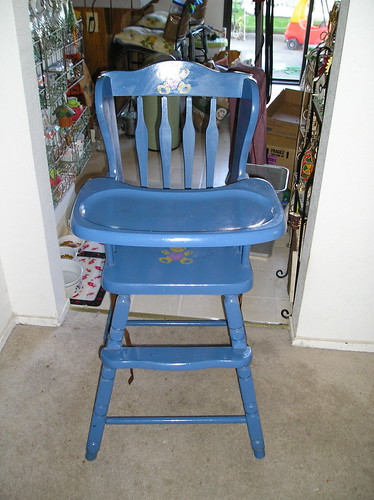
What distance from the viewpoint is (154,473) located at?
1.42m

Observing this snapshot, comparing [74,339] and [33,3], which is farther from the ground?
[33,3]

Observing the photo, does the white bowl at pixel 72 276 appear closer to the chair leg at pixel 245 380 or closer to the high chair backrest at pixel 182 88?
the high chair backrest at pixel 182 88

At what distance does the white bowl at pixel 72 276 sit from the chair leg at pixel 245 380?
0.94 meters

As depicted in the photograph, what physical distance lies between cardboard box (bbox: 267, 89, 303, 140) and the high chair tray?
179 cm

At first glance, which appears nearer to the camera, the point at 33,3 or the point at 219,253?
the point at 219,253

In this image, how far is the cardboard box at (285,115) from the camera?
2.87 meters

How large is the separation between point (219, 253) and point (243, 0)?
458cm

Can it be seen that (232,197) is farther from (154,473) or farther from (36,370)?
(36,370)

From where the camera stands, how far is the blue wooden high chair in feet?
3.41

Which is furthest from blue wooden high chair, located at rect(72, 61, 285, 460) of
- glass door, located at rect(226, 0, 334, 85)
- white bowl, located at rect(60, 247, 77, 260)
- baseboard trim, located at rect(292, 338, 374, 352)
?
glass door, located at rect(226, 0, 334, 85)

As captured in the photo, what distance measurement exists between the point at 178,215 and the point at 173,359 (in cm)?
44

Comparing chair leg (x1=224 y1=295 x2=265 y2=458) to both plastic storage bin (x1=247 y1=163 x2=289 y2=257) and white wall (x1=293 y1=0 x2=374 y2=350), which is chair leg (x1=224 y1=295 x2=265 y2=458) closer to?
white wall (x1=293 y1=0 x2=374 y2=350)

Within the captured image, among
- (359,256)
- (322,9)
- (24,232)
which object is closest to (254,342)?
(359,256)

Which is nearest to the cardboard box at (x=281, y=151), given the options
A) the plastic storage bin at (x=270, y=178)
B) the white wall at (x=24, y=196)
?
the plastic storage bin at (x=270, y=178)
